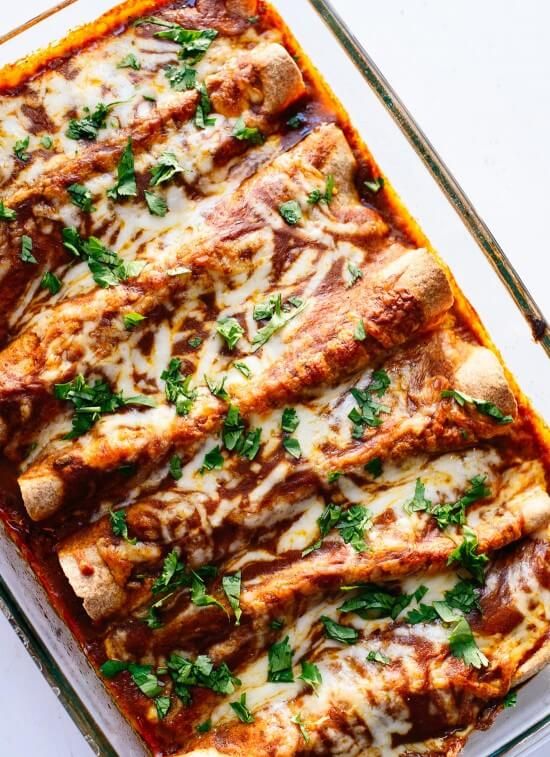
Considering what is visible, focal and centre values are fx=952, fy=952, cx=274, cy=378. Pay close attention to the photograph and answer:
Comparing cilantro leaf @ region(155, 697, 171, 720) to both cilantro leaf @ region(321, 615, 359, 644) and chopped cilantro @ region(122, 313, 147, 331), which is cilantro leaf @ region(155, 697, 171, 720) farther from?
chopped cilantro @ region(122, 313, 147, 331)

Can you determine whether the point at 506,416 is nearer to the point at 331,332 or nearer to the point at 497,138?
the point at 331,332

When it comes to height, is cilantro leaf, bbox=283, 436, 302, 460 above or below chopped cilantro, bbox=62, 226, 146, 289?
below

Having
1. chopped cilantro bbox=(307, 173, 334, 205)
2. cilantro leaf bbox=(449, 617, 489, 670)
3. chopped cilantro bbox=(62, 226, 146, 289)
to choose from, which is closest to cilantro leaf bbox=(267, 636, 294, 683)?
cilantro leaf bbox=(449, 617, 489, 670)

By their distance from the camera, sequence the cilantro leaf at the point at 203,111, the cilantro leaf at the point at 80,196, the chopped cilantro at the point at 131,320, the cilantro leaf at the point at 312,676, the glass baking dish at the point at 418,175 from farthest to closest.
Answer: the glass baking dish at the point at 418,175 < the cilantro leaf at the point at 203,111 < the cilantro leaf at the point at 80,196 < the chopped cilantro at the point at 131,320 < the cilantro leaf at the point at 312,676

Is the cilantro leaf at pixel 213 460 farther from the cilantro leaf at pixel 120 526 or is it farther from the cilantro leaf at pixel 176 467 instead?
the cilantro leaf at pixel 120 526

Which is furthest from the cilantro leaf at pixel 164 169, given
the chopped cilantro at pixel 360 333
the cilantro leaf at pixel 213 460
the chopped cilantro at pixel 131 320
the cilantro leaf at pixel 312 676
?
the cilantro leaf at pixel 312 676
